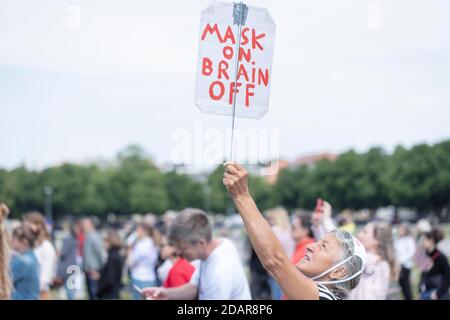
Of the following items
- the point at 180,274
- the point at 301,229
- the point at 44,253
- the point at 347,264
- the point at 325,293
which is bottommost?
the point at 44,253

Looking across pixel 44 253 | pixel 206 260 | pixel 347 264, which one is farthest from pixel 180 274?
pixel 44 253

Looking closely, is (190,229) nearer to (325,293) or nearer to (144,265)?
(325,293)

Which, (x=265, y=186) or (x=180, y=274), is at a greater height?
(x=180, y=274)

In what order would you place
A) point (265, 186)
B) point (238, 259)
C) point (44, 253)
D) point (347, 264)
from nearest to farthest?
1. point (347, 264)
2. point (238, 259)
3. point (44, 253)
4. point (265, 186)

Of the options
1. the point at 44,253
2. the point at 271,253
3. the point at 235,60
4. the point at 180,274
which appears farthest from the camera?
the point at 44,253

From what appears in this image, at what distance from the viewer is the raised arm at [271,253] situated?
334 centimetres

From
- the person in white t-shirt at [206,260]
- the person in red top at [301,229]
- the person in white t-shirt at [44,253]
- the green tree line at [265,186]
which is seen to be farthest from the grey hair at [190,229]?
the green tree line at [265,186]

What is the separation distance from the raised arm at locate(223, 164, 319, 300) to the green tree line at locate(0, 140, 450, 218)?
206 ft

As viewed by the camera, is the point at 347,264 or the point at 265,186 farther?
the point at 265,186

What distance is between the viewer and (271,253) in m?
3.35

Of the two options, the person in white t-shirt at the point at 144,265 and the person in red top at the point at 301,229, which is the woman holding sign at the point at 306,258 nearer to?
the person in red top at the point at 301,229

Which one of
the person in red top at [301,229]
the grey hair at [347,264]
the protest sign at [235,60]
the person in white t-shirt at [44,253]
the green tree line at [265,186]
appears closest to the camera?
the grey hair at [347,264]

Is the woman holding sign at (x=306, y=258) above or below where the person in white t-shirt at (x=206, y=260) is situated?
above

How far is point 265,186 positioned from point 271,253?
10141cm
